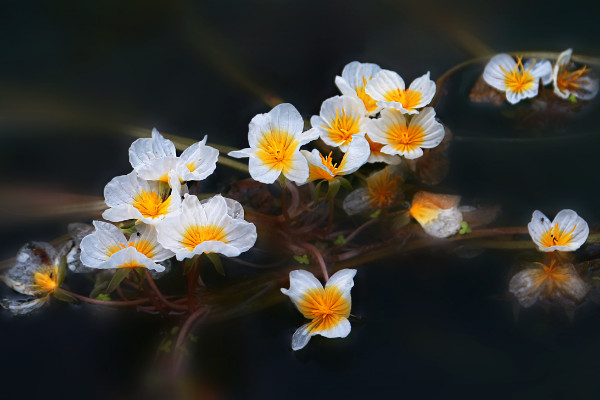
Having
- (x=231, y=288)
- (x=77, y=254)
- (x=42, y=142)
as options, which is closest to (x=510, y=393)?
(x=231, y=288)

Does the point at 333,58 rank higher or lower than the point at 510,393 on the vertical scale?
higher

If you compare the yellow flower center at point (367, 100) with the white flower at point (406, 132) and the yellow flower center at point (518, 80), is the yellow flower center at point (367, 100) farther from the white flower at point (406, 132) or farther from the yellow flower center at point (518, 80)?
the yellow flower center at point (518, 80)

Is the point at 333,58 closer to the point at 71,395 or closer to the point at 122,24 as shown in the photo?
the point at 122,24

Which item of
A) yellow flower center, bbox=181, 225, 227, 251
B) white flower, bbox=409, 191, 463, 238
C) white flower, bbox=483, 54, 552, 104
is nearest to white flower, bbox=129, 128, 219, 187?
yellow flower center, bbox=181, 225, 227, 251

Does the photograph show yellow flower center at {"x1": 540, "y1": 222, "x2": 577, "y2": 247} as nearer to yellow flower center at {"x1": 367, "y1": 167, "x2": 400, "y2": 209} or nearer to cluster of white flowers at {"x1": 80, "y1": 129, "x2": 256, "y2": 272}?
yellow flower center at {"x1": 367, "y1": 167, "x2": 400, "y2": 209}

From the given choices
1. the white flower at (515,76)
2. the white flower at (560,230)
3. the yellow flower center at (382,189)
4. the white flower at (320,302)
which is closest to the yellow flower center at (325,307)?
the white flower at (320,302)

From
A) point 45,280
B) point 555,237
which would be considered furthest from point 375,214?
point 45,280
